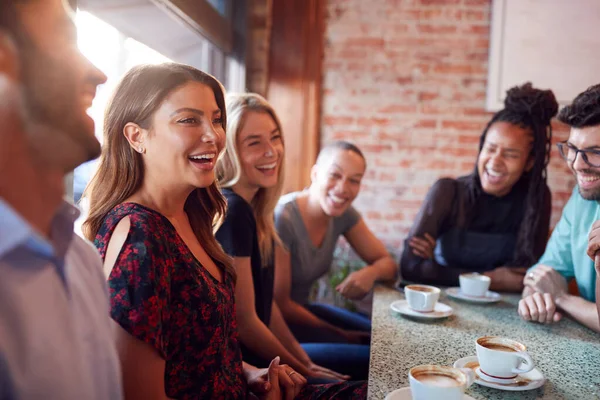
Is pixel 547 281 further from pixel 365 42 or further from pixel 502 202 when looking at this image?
pixel 365 42

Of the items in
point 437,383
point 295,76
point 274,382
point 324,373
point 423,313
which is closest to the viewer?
point 437,383

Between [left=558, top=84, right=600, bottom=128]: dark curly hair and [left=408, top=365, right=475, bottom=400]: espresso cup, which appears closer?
[left=408, top=365, right=475, bottom=400]: espresso cup

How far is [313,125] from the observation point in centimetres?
312

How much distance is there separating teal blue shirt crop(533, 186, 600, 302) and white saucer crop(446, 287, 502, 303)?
0.77 feet

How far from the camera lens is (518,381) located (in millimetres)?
959

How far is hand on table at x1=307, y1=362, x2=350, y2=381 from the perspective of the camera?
1542 mm

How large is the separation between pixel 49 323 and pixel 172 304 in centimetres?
37

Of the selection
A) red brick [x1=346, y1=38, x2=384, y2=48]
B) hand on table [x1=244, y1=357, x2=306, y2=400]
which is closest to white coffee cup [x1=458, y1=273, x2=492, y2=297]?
hand on table [x1=244, y1=357, x2=306, y2=400]

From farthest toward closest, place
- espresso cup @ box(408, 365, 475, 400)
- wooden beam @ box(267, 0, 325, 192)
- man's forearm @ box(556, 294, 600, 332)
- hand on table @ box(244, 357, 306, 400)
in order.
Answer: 1. wooden beam @ box(267, 0, 325, 192)
2. man's forearm @ box(556, 294, 600, 332)
3. hand on table @ box(244, 357, 306, 400)
4. espresso cup @ box(408, 365, 475, 400)

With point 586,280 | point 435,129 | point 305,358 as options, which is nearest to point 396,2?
point 435,129

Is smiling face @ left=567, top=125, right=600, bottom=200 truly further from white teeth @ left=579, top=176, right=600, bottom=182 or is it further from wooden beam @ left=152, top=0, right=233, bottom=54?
wooden beam @ left=152, top=0, right=233, bottom=54

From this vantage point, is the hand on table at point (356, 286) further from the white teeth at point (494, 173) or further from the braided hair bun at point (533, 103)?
the braided hair bun at point (533, 103)

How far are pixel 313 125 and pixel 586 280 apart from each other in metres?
1.92

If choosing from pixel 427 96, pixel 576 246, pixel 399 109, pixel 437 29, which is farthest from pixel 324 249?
pixel 437 29
